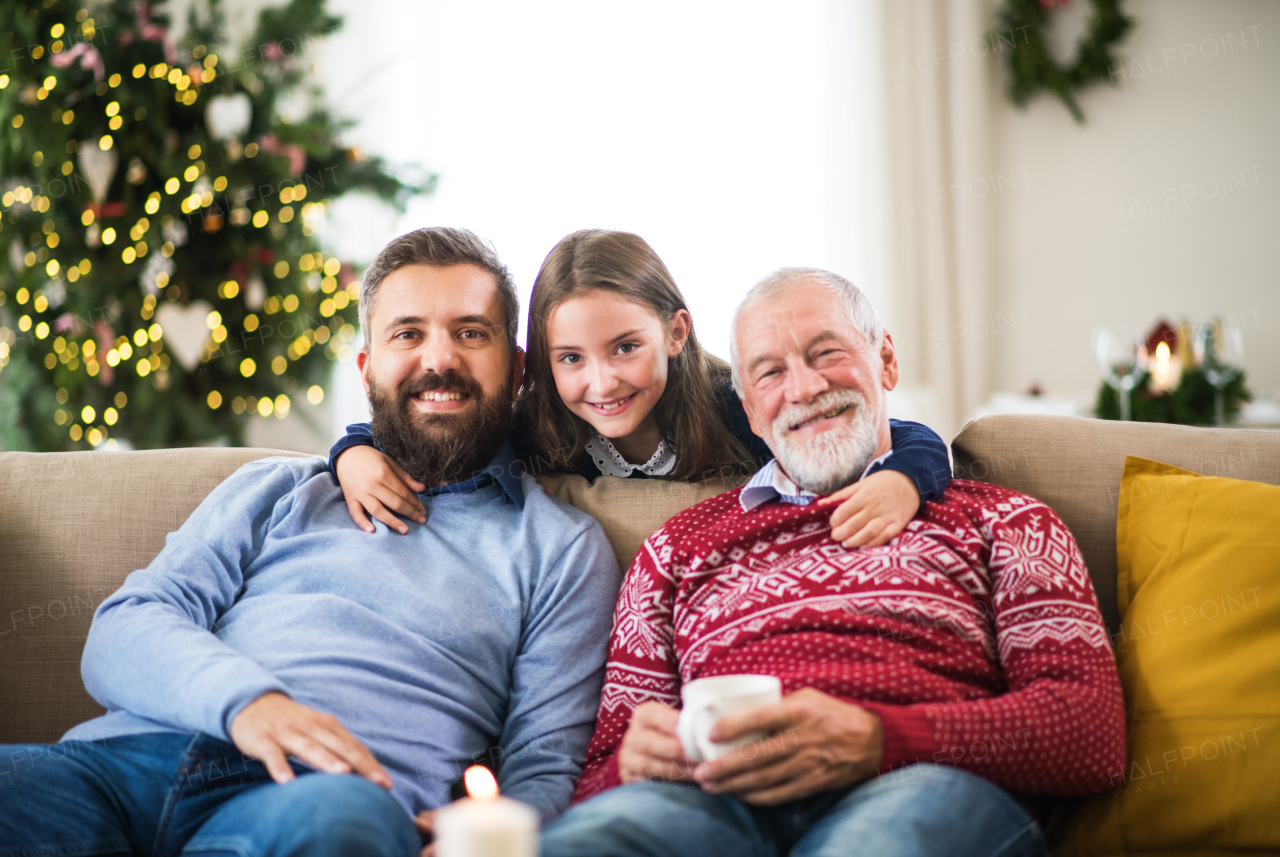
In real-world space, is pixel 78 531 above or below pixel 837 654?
above

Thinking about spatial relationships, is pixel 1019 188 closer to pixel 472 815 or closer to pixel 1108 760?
pixel 1108 760

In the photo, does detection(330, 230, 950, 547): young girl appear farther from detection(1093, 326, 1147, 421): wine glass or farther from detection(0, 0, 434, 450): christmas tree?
detection(0, 0, 434, 450): christmas tree

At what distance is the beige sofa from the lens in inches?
55.3

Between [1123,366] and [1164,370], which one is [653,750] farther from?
[1164,370]

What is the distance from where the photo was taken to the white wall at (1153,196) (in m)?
3.86

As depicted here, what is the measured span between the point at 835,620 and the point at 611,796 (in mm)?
366

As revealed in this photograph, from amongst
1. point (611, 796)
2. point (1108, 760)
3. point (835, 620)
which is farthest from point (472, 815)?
point (1108, 760)

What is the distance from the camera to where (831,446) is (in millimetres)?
1337

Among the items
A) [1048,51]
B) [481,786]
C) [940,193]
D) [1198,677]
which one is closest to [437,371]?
[481,786]

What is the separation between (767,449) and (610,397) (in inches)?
11.3

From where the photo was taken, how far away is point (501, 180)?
3.90 m

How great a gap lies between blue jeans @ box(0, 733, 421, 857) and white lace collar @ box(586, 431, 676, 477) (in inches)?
28.6

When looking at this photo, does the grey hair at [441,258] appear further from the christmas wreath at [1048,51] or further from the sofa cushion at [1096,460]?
the christmas wreath at [1048,51]

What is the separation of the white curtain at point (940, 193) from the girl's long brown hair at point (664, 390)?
108 inches
